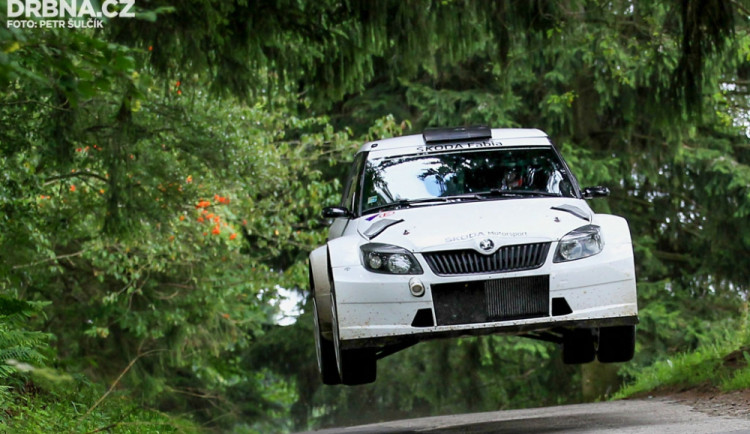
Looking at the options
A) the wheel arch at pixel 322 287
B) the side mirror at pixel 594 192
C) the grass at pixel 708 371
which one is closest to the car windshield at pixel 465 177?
the side mirror at pixel 594 192

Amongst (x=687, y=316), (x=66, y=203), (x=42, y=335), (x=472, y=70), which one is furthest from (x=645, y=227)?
(x=42, y=335)

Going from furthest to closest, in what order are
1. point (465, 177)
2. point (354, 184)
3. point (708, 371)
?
point (708, 371), point (354, 184), point (465, 177)

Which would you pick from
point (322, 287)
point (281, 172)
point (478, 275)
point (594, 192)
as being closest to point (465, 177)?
point (594, 192)

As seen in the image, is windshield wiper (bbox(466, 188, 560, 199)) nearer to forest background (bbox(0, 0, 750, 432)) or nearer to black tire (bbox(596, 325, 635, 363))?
black tire (bbox(596, 325, 635, 363))

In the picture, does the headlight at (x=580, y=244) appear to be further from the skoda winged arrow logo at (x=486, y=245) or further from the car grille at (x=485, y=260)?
the skoda winged arrow logo at (x=486, y=245)

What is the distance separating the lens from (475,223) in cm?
840

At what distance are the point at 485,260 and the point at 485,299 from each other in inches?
10.8

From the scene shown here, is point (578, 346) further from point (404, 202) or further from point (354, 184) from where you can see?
point (354, 184)

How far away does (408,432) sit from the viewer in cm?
999

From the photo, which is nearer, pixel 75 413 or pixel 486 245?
pixel 486 245

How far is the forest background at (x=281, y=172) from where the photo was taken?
11.0 m

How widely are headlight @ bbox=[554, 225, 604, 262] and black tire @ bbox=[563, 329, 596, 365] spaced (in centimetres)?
128

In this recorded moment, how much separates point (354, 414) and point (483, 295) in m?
26.3

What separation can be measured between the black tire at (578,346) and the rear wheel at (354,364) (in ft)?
5.64
